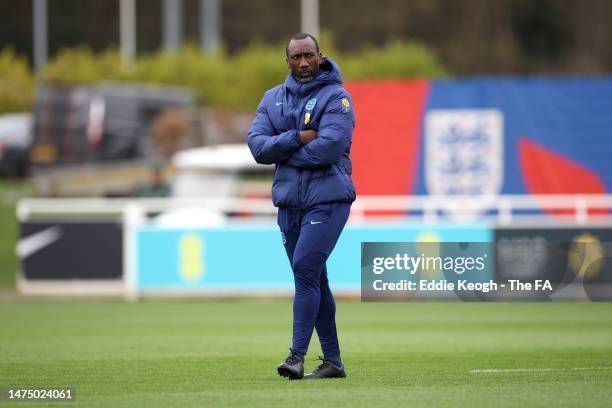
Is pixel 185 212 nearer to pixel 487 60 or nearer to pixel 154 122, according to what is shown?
pixel 154 122

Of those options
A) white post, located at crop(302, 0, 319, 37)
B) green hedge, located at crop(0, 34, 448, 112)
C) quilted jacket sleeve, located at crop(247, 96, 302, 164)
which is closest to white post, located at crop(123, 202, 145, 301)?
quilted jacket sleeve, located at crop(247, 96, 302, 164)

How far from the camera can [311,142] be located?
28.5 feet

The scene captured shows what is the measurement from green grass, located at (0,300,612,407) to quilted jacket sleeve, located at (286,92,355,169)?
55.2 inches

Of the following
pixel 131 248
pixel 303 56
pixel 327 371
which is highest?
pixel 303 56

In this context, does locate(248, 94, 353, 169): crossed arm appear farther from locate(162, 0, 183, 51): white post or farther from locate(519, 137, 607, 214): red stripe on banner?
locate(162, 0, 183, 51): white post

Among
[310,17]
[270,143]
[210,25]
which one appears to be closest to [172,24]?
[210,25]

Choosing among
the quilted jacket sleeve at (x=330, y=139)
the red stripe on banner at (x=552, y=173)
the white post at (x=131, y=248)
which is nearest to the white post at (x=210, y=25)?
the red stripe on banner at (x=552, y=173)

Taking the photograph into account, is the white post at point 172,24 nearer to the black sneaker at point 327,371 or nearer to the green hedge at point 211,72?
the green hedge at point 211,72

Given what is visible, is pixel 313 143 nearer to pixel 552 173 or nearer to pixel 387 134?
pixel 387 134

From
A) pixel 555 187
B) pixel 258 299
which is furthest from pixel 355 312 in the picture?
pixel 555 187

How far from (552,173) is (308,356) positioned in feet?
36.8

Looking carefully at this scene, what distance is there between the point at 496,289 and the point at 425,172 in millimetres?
12941

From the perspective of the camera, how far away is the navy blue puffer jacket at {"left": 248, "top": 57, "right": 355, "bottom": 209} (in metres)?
8.70

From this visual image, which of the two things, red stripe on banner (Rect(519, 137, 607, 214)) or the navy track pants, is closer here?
the navy track pants
